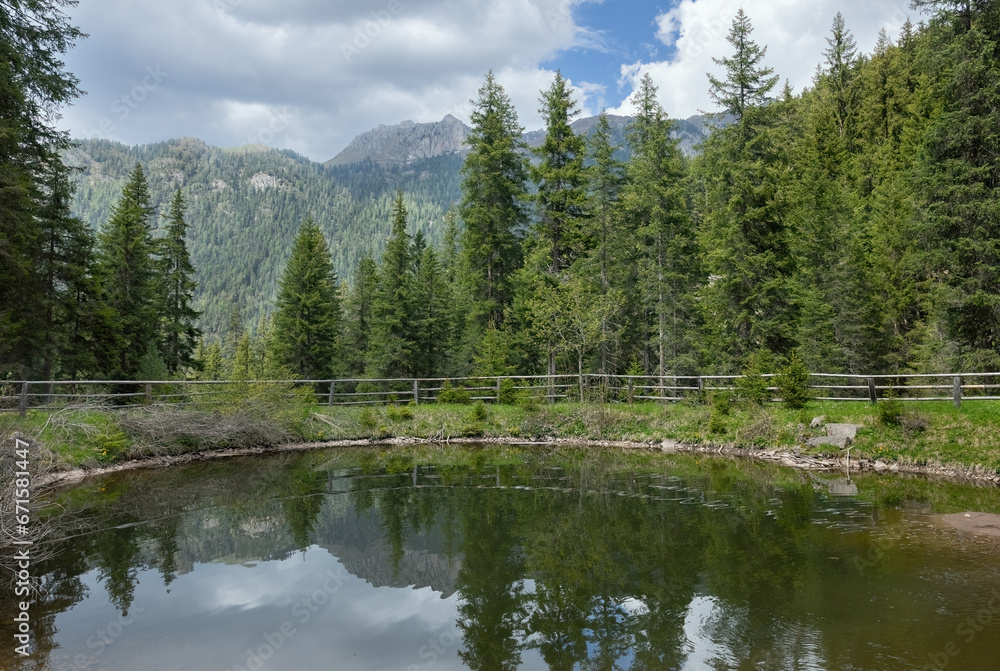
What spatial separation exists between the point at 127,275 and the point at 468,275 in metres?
17.2

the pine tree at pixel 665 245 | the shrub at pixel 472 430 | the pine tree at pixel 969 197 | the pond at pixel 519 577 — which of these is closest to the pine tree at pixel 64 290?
the pond at pixel 519 577

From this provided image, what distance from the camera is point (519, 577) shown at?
8945 mm

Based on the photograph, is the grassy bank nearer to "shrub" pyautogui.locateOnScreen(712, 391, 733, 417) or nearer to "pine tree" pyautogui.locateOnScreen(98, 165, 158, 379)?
"shrub" pyautogui.locateOnScreen(712, 391, 733, 417)

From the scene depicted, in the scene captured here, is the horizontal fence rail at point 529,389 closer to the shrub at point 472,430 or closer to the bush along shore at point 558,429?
the bush along shore at point 558,429

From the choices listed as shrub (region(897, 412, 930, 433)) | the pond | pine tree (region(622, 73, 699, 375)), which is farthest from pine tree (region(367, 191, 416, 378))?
shrub (region(897, 412, 930, 433))

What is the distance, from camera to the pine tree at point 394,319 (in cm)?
3111

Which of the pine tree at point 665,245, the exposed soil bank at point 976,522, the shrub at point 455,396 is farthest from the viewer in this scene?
the pine tree at point 665,245

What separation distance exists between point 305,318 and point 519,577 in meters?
29.1

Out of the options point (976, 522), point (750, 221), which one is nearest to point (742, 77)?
point (750, 221)

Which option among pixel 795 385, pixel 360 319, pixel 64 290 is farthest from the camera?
pixel 360 319

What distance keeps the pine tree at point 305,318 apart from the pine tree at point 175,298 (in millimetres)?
4926

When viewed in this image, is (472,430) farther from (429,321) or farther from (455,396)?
(429,321)

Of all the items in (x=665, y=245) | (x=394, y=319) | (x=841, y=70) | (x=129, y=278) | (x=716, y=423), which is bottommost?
(x=716, y=423)

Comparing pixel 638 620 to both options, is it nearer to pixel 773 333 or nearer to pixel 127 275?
pixel 773 333
